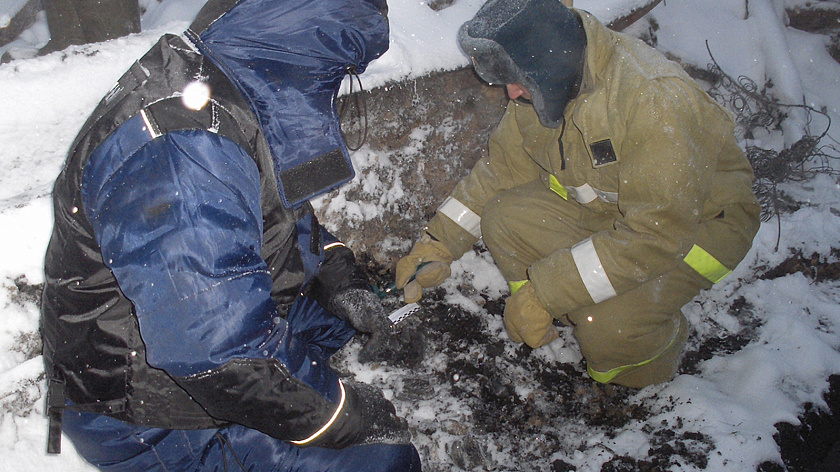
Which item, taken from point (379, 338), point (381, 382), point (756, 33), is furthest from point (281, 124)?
point (756, 33)

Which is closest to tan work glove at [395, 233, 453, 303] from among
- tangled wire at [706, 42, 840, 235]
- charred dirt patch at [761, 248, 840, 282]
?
charred dirt patch at [761, 248, 840, 282]

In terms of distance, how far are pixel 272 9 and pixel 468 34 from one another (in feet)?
2.15

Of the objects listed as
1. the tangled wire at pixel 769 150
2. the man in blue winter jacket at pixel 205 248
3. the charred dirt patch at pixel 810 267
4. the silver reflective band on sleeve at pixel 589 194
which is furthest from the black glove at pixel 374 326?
the tangled wire at pixel 769 150

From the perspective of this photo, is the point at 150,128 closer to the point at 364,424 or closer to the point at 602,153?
the point at 364,424

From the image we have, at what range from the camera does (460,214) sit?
7.60ft

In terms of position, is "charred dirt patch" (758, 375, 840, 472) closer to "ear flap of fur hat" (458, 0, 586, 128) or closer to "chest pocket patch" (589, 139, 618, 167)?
"chest pocket patch" (589, 139, 618, 167)

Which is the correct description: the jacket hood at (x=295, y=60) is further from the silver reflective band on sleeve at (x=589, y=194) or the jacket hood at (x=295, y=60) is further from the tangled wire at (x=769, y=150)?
the tangled wire at (x=769, y=150)

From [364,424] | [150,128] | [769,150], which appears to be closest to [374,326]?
→ [364,424]

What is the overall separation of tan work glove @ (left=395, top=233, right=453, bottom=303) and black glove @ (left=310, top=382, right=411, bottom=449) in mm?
597

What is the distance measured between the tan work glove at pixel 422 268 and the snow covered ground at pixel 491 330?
7.5 inches

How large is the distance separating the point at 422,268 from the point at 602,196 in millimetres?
837

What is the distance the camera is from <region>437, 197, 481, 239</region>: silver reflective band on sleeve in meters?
2.32

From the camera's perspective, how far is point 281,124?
130cm

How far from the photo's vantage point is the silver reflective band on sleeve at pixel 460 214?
232 centimetres
